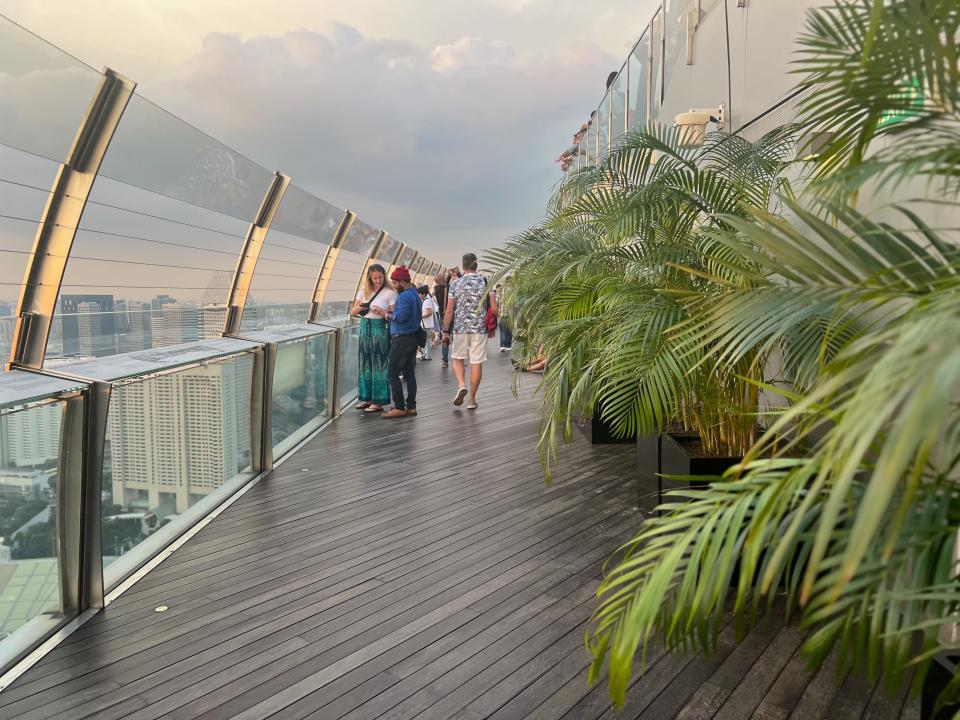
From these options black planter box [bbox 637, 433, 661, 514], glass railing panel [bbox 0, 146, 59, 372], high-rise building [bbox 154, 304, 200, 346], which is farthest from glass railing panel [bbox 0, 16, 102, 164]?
black planter box [bbox 637, 433, 661, 514]

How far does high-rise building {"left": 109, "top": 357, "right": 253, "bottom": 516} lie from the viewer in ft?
10.2

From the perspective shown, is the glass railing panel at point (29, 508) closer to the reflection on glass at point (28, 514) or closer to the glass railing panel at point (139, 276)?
the reflection on glass at point (28, 514)

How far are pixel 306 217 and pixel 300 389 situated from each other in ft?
5.04

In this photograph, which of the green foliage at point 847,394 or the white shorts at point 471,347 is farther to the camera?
the white shorts at point 471,347

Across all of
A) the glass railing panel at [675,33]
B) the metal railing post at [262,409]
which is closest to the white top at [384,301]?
the metal railing post at [262,409]

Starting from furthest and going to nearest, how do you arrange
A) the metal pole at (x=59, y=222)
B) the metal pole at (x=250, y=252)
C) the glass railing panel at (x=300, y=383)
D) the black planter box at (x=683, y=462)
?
the glass railing panel at (x=300, y=383) < the metal pole at (x=250, y=252) < the black planter box at (x=683, y=462) < the metal pole at (x=59, y=222)

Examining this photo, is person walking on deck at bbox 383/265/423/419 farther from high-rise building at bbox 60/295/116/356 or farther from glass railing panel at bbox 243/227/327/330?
high-rise building at bbox 60/295/116/356

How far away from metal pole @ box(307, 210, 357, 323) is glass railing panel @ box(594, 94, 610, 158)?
3.82 metres

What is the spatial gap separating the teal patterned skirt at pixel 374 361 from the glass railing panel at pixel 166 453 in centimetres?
280

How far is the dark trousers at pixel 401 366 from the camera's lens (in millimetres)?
7164

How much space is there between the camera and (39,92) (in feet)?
8.02

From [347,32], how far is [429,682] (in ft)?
88.6

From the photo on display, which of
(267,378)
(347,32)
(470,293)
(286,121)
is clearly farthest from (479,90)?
(267,378)

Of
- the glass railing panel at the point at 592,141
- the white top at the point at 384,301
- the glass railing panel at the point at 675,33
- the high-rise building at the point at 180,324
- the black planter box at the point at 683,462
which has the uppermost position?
the glass railing panel at the point at 592,141
